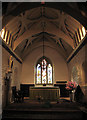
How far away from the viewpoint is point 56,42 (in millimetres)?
13508

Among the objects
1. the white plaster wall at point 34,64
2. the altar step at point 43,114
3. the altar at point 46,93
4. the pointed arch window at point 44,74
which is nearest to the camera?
the altar step at point 43,114

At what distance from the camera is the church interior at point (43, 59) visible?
6398mm

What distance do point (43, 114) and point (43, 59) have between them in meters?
5.55

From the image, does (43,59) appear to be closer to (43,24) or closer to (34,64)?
(43,24)

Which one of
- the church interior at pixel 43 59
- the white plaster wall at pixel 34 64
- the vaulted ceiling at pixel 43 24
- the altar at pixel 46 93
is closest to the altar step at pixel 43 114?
the church interior at pixel 43 59

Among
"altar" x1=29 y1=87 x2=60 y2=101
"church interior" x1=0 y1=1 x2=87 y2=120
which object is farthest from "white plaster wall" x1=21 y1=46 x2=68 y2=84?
"altar" x1=29 y1=87 x2=60 y2=101

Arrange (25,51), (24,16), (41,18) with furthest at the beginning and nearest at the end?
1. (25,51)
2. (41,18)
3. (24,16)

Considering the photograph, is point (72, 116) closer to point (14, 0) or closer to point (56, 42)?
point (14, 0)

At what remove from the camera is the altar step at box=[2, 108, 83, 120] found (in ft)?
20.6

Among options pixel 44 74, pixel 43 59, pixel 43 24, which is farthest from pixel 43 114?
pixel 44 74

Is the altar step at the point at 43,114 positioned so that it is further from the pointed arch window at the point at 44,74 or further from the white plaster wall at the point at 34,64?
the pointed arch window at the point at 44,74

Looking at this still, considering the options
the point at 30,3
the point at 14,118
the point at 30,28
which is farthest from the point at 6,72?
the point at 30,3

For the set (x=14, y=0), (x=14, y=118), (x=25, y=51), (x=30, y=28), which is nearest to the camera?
(x=14, y=0)

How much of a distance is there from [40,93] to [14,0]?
25.5 ft
